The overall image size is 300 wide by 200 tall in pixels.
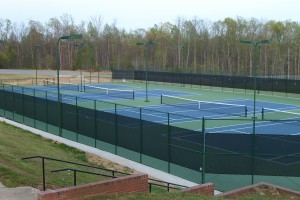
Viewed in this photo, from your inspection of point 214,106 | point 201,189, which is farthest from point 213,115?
point 201,189

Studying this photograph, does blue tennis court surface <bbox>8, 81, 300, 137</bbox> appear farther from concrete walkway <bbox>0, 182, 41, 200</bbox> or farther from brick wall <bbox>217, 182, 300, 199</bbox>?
concrete walkway <bbox>0, 182, 41, 200</bbox>

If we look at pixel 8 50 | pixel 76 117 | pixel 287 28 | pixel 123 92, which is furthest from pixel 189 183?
pixel 8 50

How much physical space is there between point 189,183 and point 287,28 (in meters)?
93.6

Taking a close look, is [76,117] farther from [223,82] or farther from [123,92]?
[223,82]

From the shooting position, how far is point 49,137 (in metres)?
25.8

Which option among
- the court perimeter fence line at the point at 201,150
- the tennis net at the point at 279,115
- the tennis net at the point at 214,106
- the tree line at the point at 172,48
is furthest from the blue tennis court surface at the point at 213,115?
the tree line at the point at 172,48

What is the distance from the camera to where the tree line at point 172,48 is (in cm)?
9900

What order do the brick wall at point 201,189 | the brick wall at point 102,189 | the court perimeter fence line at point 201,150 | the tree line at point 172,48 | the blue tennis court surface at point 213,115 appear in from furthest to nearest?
the tree line at point 172,48 < the blue tennis court surface at point 213,115 < the court perimeter fence line at point 201,150 < the brick wall at point 201,189 < the brick wall at point 102,189

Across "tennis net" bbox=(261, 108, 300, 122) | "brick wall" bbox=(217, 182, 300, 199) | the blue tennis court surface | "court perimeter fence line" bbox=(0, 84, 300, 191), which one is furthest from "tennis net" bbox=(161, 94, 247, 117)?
"brick wall" bbox=(217, 182, 300, 199)

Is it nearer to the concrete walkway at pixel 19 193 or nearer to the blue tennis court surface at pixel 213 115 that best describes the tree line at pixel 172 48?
the blue tennis court surface at pixel 213 115

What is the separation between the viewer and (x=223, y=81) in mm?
59656

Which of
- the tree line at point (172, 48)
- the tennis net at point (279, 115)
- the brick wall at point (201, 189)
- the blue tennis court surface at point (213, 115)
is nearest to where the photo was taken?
the brick wall at point (201, 189)

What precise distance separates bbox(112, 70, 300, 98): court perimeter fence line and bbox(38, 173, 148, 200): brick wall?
42.6 m

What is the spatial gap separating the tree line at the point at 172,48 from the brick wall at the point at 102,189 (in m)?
77.4
